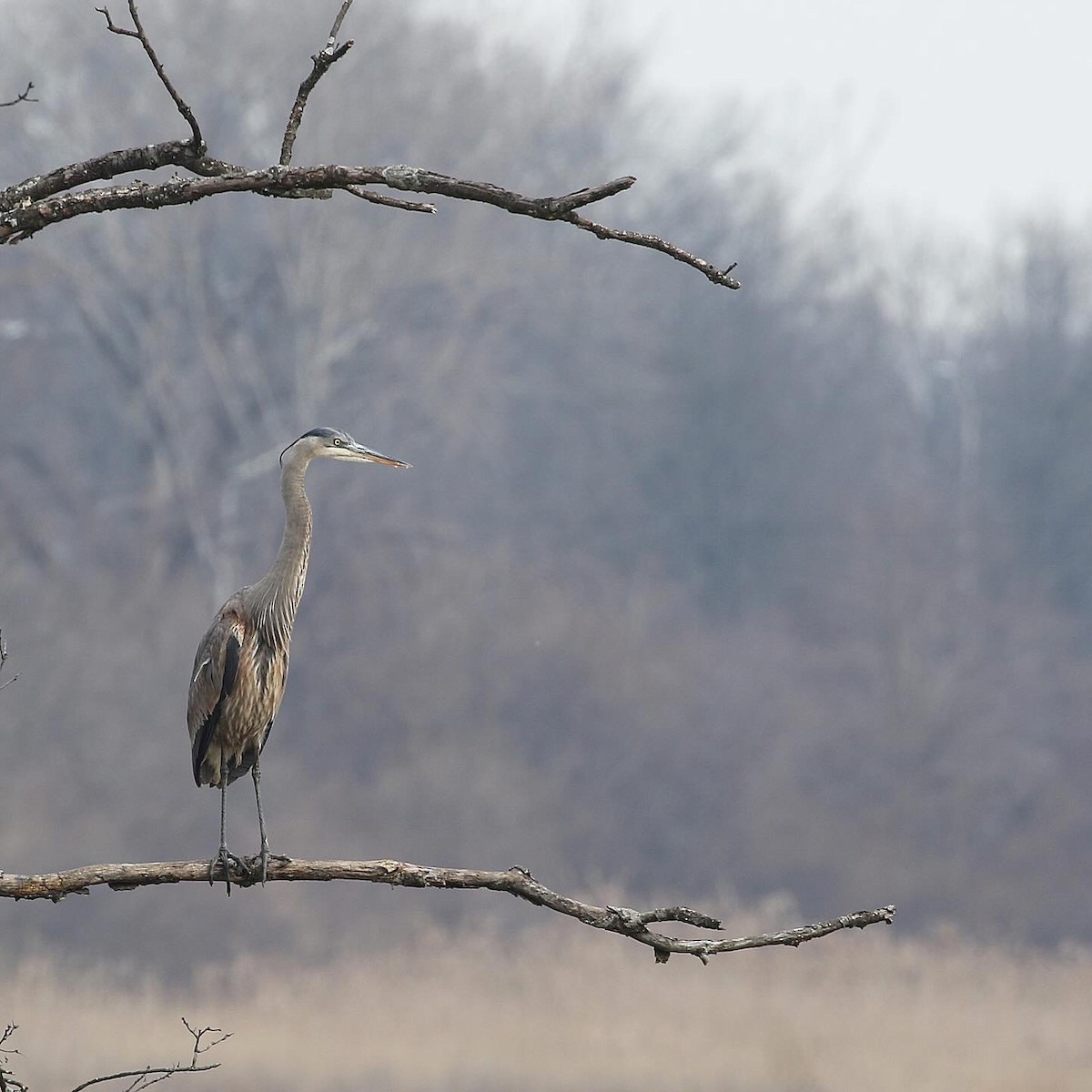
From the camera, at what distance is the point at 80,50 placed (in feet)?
96.7

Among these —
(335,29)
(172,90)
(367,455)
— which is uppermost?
(367,455)

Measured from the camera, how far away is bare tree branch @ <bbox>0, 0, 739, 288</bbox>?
9.19 ft

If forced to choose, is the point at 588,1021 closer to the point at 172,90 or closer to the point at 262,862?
the point at 262,862

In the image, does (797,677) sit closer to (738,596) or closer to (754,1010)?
(738,596)

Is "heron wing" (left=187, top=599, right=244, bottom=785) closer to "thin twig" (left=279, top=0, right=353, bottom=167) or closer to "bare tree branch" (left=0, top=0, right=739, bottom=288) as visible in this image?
"bare tree branch" (left=0, top=0, right=739, bottom=288)

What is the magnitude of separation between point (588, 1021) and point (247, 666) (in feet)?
42.8

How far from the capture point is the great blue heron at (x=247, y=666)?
5094 millimetres

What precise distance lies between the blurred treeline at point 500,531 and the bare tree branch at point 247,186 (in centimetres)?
1675

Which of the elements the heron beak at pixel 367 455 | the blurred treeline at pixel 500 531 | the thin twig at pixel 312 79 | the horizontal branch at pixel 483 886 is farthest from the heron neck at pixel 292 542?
the blurred treeline at pixel 500 531

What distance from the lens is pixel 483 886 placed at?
3.28 metres

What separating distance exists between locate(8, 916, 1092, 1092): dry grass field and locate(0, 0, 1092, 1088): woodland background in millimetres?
1581

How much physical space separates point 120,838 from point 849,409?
2219 centimetres

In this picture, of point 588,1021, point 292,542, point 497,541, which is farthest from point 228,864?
point 497,541

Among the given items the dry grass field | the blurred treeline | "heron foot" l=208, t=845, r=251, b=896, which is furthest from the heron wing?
the blurred treeline
